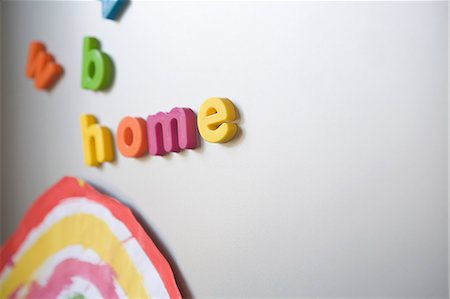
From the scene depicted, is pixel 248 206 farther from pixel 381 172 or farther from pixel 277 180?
pixel 381 172

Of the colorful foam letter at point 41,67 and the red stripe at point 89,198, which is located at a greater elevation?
the colorful foam letter at point 41,67

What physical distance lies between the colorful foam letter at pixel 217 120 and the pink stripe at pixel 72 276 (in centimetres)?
38

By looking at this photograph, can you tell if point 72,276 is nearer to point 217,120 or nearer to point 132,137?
point 132,137

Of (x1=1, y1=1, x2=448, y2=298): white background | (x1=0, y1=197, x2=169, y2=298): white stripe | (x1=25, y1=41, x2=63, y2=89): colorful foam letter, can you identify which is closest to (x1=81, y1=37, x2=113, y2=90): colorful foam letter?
(x1=1, y1=1, x2=448, y2=298): white background

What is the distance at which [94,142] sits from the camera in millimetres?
1095

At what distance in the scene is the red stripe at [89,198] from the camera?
873 millimetres

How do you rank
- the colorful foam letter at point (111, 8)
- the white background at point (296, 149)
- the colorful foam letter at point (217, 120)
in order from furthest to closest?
the colorful foam letter at point (111, 8), the colorful foam letter at point (217, 120), the white background at point (296, 149)

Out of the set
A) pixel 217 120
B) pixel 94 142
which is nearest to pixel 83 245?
pixel 94 142

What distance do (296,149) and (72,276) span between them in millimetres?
624

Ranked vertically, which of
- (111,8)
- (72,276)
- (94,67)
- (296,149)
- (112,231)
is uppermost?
(111,8)

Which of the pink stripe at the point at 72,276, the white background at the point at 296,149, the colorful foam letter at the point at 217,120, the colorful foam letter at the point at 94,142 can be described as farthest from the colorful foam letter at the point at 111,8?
the pink stripe at the point at 72,276

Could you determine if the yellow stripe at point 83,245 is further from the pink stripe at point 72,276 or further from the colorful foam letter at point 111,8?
the colorful foam letter at point 111,8

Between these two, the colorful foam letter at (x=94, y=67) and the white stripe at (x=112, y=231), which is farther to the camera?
the colorful foam letter at (x=94, y=67)

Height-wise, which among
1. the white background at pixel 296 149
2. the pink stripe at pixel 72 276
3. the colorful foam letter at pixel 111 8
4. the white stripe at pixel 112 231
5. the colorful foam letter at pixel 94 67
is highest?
the colorful foam letter at pixel 111 8
